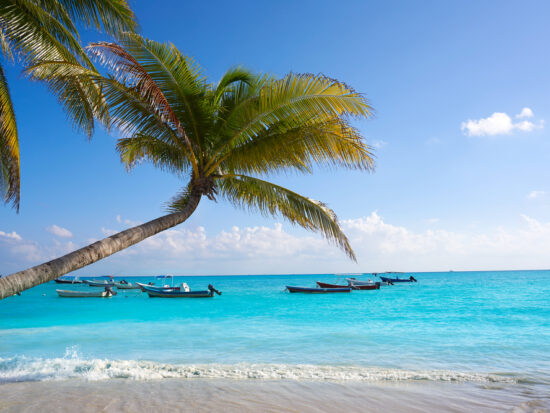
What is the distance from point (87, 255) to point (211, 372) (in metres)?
5.84

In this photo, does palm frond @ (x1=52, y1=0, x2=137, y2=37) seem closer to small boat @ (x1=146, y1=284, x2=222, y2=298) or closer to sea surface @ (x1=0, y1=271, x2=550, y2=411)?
sea surface @ (x1=0, y1=271, x2=550, y2=411)

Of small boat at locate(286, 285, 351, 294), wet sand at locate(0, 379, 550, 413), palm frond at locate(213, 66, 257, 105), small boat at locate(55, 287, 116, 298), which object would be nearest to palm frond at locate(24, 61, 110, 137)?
palm frond at locate(213, 66, 257, 105)

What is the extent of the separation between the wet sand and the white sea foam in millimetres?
495

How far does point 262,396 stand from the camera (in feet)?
22.2

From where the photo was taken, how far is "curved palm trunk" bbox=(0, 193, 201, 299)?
3.60 metres

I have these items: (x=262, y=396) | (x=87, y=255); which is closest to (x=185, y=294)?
(x=262, y=396)

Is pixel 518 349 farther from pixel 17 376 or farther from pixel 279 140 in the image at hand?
pixel 17 376

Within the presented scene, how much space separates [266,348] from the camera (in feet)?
42.2

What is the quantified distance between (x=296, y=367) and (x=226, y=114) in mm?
6760

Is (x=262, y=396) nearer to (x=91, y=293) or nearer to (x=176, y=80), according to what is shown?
(x=176, y=80)

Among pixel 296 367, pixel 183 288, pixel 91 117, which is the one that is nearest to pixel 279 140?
pixel 91 117

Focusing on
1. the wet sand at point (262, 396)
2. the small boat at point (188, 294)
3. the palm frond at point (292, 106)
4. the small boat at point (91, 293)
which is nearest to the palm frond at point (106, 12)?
the palm frond at point (292, 106)

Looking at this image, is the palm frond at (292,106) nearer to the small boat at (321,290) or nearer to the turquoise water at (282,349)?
the turquoise water at (282,349)

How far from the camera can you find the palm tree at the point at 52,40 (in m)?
5.55
